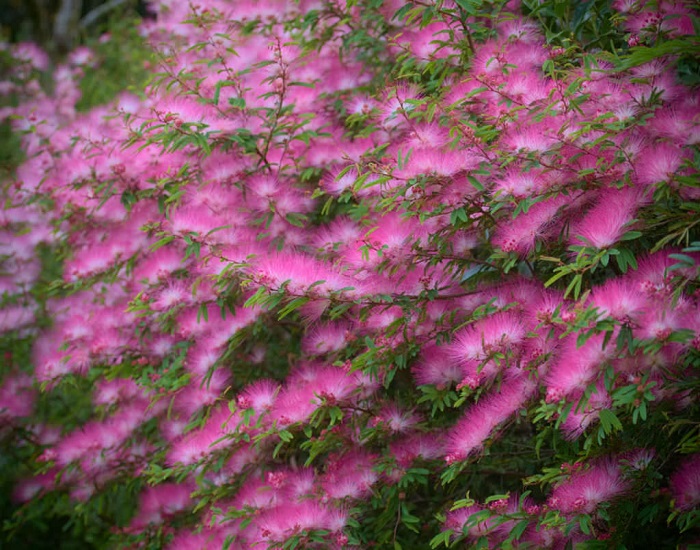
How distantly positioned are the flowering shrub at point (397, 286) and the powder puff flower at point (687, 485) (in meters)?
0.01

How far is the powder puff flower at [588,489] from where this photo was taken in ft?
7.50

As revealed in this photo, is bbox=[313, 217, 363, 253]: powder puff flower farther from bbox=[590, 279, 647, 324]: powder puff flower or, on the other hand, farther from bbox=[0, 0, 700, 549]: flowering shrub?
bbox=[590, 279, 647, 324]: powder puff flower

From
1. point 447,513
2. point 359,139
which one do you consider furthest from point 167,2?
point 447,513

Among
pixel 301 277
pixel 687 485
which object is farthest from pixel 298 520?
pixel 687 485

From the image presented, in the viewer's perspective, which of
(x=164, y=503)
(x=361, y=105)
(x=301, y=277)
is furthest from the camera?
(x=164, y=503)

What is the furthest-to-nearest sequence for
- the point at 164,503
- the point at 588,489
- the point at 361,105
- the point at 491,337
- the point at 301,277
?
1. the point at 164,503
2. the point at 361,105
3. the point at 301,277
4. the point at 491,337
5. the point at 588,489

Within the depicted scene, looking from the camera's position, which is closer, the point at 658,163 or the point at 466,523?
the point at 658,163

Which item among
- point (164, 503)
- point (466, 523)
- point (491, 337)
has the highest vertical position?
point (491, 337)

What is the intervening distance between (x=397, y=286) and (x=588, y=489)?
93 centimetres

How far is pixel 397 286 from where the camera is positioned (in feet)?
9.19

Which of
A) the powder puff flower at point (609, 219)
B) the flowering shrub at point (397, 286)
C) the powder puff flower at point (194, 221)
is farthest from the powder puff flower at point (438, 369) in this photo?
the powder puff flower at point (194, 221)

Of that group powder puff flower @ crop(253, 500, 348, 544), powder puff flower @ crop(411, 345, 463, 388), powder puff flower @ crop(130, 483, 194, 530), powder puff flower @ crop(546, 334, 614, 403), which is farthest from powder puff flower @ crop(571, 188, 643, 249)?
powder puff flower @ crop(130, 483, 194, 530)

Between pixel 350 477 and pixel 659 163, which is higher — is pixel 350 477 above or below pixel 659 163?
below

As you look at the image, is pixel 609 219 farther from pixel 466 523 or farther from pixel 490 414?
pixel 466 523
